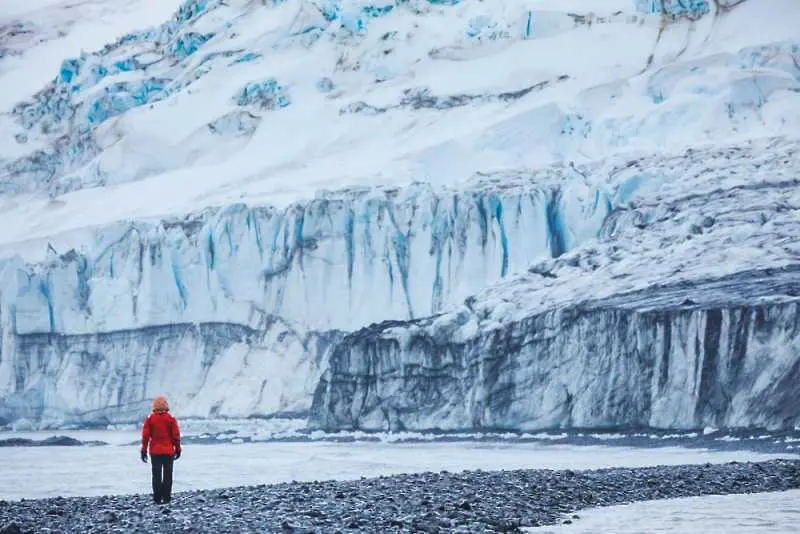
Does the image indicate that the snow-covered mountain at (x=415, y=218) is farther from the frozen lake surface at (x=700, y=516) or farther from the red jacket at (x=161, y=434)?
the red jacket at (x=161, y=434)

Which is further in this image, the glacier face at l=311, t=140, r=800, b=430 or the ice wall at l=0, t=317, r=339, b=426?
the ice wall at l=0, t=317, r=339, b=426

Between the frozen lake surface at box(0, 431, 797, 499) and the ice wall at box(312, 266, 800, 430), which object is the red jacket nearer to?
the frozen lake surface at box(0, 431, 797, 499)

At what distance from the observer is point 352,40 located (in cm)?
5947

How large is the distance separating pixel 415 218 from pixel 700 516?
28.6m

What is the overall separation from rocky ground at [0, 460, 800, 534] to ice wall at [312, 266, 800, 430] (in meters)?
7.27

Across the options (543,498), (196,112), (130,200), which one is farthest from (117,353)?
(543,498)

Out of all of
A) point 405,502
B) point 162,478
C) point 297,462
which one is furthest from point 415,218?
point 162,478

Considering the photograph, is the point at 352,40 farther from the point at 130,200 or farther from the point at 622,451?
the point at 622,451

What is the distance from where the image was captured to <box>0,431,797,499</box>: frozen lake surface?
74.2 feet

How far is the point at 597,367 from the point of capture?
2962 centimetres

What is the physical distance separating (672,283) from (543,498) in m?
15.5

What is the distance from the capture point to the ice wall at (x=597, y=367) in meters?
26.6

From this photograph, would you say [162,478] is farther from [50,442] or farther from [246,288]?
[246,288]

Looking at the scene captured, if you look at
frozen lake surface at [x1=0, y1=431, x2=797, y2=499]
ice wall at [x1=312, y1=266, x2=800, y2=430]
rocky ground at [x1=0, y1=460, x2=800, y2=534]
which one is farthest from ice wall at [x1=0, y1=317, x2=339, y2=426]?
rocky ground at [x1=0, y1=460, x2=800, y2=534]
